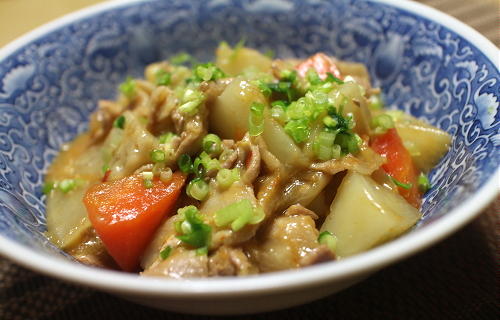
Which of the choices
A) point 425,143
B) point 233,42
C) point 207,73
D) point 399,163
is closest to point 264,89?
point 207,73

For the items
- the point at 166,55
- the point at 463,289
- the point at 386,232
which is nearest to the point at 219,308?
the point at 386,232

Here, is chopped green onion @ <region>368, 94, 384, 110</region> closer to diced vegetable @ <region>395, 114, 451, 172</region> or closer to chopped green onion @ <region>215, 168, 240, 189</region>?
diced vegetable @ <region>395, 114, 451, 172</region>

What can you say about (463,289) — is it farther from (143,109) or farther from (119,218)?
(143,109)

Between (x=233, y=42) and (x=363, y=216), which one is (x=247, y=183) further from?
(x=233, y=42)

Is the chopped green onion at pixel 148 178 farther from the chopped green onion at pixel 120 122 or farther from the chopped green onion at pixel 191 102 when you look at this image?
the chopped green onion at pixel 120 122

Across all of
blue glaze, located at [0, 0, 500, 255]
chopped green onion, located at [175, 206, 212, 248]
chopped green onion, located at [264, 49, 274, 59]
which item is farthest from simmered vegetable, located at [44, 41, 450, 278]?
chopped green onion, located at [264, 49, 274, 59]
